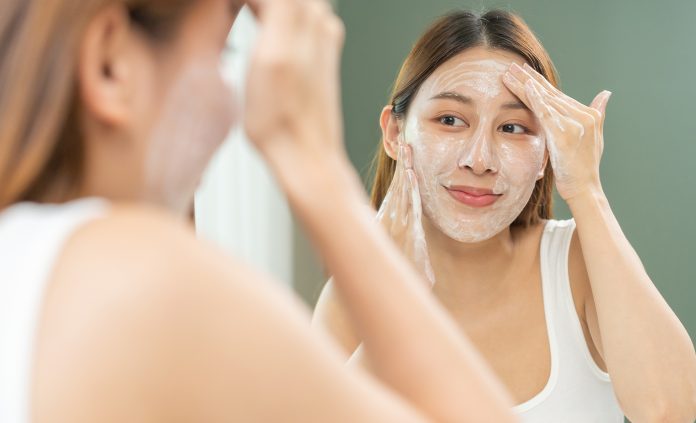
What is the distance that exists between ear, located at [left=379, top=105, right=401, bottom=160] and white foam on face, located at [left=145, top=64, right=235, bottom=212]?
2.95 ft

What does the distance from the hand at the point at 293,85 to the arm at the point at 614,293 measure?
781 millimetres

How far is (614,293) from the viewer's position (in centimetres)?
121

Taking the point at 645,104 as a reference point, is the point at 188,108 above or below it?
above

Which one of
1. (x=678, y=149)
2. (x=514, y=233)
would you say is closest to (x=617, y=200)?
(x=678, y=149)

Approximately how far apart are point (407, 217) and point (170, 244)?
979 mm

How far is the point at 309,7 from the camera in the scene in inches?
21.3

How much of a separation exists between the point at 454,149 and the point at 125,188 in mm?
866

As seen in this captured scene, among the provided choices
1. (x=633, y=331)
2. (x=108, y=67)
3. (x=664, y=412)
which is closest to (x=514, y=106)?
(x=633, y=331)

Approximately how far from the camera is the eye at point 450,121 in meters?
1.32

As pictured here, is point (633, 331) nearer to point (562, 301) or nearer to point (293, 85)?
point (562, 301)

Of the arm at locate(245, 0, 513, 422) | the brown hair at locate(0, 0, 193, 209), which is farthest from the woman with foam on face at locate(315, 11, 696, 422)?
the brown hair at locate(0, 0, 193, 209)

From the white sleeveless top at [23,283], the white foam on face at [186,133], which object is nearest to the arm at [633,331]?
the white foam on face at [186,133]

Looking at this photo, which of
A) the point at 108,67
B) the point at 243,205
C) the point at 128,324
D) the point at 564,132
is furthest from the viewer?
the point at 243,205

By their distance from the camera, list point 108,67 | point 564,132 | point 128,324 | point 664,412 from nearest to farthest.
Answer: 1. point 128,324
2. point 108,67
3. point 664,412
4. point 564,132
